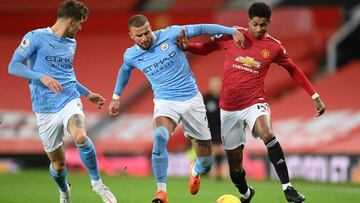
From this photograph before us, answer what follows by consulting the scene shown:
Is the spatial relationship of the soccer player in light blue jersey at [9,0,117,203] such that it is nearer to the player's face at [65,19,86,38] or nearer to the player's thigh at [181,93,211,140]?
the player's face at [65,19,86,38]

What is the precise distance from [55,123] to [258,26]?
2428 millimetres

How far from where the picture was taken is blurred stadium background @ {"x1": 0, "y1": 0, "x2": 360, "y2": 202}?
20.1m

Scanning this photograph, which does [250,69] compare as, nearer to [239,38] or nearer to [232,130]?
[239,38]

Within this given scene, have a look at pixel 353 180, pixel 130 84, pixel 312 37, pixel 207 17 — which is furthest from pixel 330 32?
pixel 353 180

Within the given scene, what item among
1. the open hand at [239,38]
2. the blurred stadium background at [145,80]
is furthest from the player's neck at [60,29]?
the blurred stadium background at [145,80]

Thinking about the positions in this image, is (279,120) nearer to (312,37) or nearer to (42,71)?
(312,37)

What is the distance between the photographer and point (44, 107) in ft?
31.3

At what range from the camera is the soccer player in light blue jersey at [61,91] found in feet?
30.6

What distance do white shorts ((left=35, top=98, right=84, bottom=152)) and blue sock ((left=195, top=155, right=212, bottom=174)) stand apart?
5.12ft

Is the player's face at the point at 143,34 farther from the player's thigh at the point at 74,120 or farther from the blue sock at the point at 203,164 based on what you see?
the blue sock at the point at 203,164

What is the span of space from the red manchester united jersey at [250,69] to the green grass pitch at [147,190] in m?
1.80

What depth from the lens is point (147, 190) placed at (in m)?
14.1

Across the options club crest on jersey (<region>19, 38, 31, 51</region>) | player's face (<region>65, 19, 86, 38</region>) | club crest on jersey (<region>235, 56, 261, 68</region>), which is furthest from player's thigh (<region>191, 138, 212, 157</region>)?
club crest on jersey (<region>19, 38, 31, 51</region>)

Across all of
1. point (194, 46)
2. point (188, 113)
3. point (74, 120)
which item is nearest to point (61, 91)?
point (74, 120)
